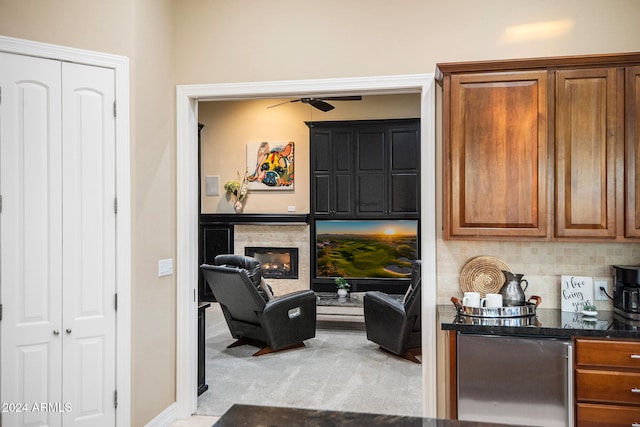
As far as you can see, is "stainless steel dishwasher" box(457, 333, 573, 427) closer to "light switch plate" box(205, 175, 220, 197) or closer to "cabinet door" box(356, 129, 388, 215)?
"cabinet door" box(356, 129, 388, 215)

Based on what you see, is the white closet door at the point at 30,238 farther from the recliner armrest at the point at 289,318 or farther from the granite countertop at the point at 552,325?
the recliner armrest at the point at 289,318

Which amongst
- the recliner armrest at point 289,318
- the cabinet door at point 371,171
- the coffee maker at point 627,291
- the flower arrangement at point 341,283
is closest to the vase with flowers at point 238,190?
the cabinet door at point 371,171

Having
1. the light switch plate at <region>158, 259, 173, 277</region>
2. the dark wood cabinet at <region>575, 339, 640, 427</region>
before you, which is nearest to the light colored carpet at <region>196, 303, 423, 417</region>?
the light switch plate at <region>158, 259, 173, 277</region>

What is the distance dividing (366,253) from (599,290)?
4.74 meters

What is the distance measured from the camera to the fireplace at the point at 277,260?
7.67 meters

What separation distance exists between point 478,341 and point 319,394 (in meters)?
2.02

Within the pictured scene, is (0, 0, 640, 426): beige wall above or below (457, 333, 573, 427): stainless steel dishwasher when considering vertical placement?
above

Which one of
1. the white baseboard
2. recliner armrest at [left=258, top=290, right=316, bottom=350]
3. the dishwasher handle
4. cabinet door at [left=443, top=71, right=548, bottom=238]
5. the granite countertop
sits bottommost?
the white baseboard

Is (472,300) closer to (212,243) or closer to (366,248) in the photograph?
(366,248)

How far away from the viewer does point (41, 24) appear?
2.67 m

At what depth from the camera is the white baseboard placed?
316cm

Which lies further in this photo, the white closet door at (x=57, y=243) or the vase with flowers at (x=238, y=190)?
the vase with flowers at (x=238, y=190)

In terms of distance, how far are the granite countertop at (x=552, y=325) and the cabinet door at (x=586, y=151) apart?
48 cm

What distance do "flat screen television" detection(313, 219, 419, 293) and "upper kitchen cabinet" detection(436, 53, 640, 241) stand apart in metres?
4.58
